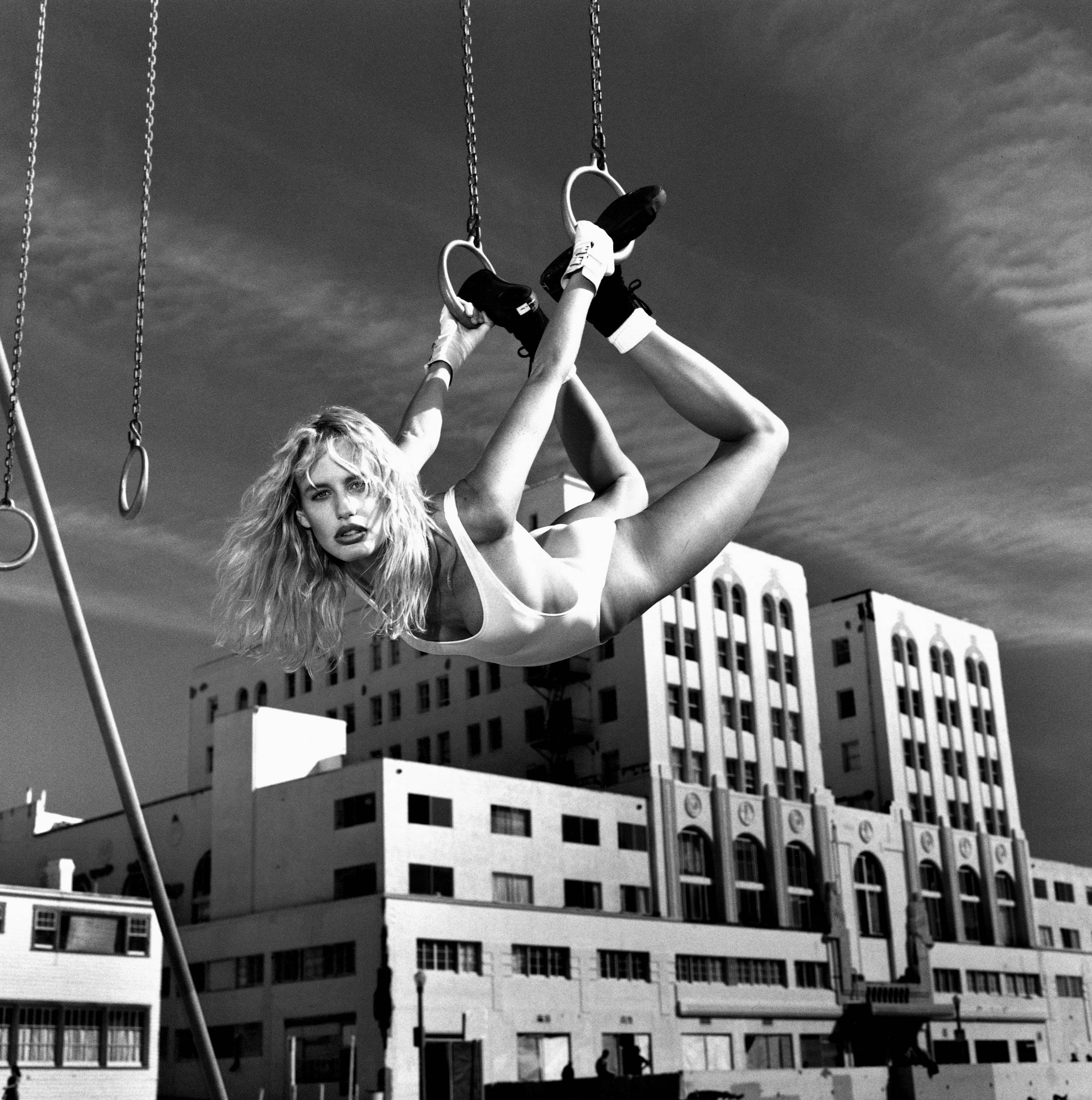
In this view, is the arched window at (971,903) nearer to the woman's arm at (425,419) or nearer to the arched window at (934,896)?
the arched window at (934,896)

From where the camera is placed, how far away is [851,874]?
199 ft

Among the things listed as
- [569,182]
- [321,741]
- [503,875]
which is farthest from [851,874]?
[569,182]

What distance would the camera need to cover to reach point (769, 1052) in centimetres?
5369

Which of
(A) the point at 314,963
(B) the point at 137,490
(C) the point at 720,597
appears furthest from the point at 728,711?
(B) the point at 137,490

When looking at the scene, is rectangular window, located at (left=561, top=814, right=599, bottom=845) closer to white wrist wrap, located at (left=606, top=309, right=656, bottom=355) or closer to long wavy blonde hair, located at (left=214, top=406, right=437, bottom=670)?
white wrist wrap, located at (left=606, top=309, right=656, bottom=355)

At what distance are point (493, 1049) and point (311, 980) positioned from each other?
19.7ft

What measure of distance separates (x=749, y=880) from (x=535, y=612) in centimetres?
5513

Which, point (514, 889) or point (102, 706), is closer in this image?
point (102, 706)

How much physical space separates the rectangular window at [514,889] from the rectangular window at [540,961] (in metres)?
1.44

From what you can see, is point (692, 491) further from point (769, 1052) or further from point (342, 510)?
point (769, 1052)

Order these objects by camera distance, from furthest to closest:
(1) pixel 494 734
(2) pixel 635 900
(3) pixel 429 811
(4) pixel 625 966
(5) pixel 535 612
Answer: (1) pixel 494 734
(2) pixel 635 900
(4) pixel 625 966
(3) pixel 429 811
(5) pixel 535 612

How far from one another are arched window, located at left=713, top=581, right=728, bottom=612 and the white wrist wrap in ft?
178

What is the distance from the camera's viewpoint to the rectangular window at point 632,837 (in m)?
52.1

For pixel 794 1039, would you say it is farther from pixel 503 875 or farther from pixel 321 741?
pixel 321 741
